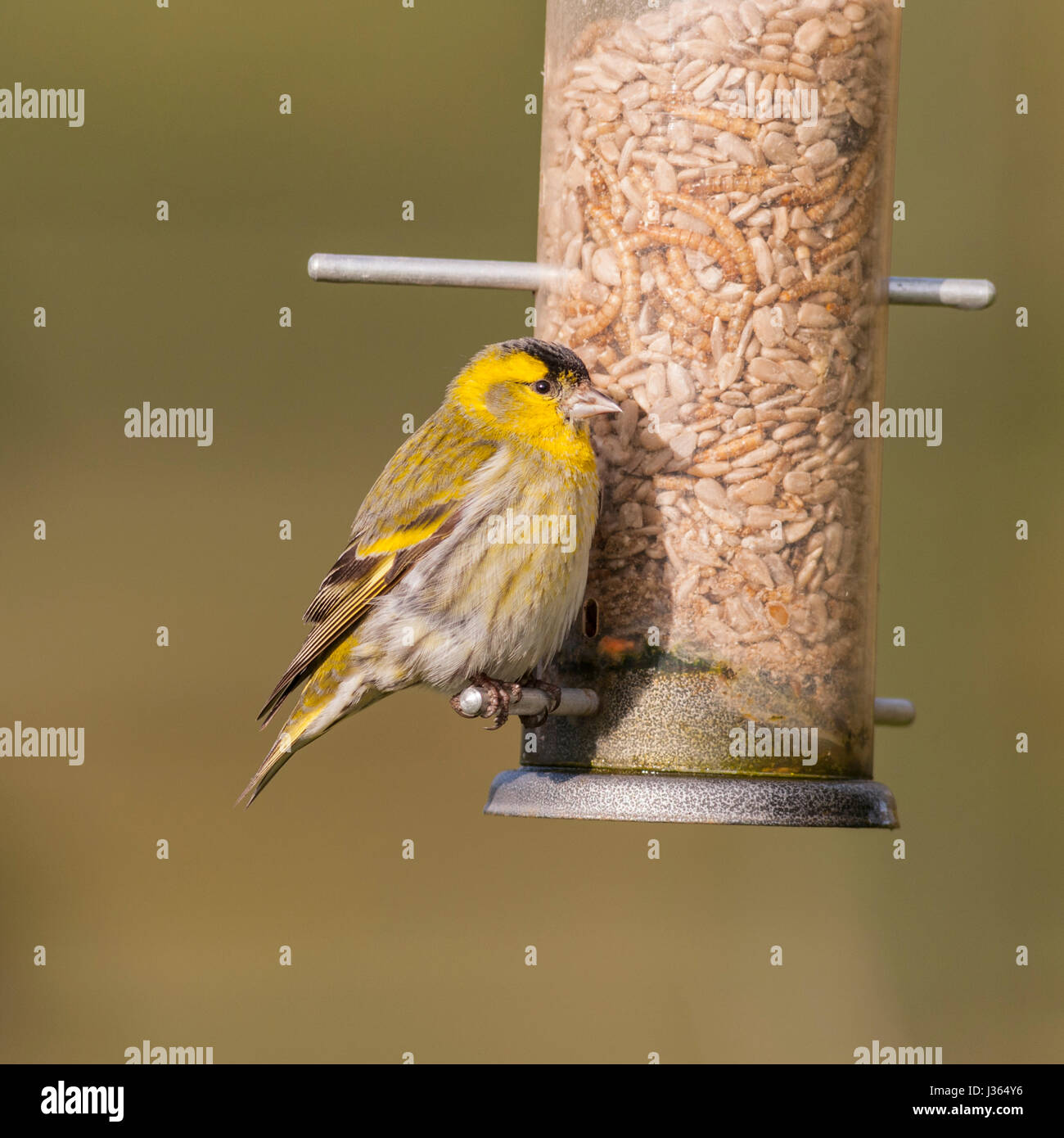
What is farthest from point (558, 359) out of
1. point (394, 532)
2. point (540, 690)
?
point (540, 690)

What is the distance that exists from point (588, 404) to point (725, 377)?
1.43 feet

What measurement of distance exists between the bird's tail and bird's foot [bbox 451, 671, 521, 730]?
1.54 feet

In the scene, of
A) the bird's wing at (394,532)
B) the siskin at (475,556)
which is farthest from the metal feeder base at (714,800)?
the bird's wing at (394,532)

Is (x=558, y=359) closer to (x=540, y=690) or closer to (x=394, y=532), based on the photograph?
(x=394, y=532)

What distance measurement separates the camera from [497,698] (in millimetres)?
4777

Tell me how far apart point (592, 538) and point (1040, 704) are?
4.69 m

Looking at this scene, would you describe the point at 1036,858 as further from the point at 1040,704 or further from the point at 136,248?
the point at 136,248

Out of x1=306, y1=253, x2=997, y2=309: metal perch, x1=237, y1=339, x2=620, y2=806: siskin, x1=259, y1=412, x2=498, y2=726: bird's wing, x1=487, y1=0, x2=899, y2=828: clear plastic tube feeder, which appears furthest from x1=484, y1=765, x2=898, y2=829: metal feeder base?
x1=306, y1=253, x2=997, y2=309: metal perch

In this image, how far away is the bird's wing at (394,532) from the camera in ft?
17.0

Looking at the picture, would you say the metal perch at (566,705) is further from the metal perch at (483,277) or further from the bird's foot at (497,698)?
the metal perch at (483,277)

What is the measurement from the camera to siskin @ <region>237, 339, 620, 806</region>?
196 inches

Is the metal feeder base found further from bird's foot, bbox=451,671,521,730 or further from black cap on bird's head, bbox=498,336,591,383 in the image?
black cap on bird's head, bbox=498,336,591,383

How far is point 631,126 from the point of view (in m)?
5.04

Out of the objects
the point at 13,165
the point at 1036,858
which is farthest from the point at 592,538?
the point at 13,165
